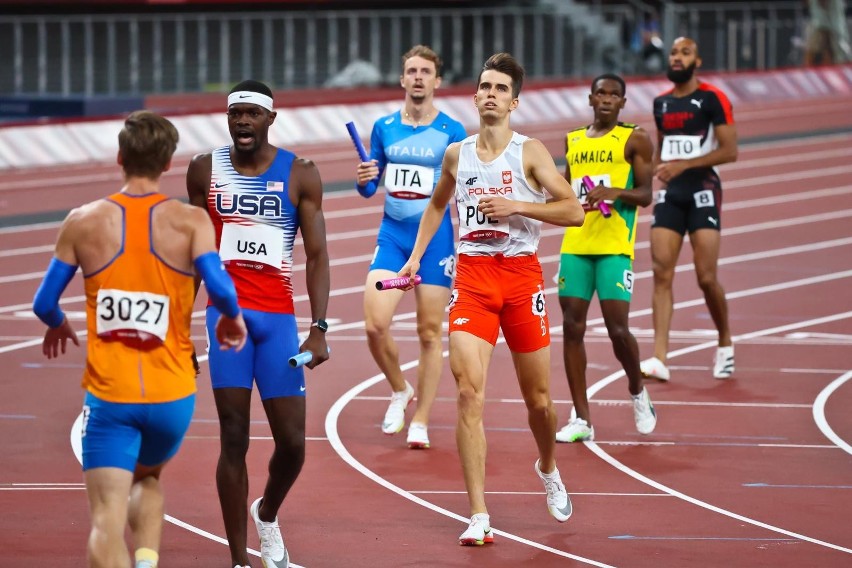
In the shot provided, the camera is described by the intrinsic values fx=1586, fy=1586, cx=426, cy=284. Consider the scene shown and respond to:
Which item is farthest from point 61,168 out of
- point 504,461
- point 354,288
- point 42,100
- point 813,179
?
point 504,461

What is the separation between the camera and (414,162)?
33.7 feet

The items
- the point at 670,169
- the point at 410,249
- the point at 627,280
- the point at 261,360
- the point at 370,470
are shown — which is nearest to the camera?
the point at 261,360

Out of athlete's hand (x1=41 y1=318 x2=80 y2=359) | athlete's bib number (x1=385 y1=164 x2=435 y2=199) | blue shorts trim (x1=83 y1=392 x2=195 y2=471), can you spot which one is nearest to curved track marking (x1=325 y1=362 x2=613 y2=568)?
athlete's bib number (x1=385 y1=164 x2=435 y2=199)

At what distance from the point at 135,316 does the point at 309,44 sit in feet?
87.9

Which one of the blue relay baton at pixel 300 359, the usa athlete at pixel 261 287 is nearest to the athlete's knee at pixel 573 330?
the usa athlete at pixel 261 287

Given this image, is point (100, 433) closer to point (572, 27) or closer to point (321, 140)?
point (321, 140)

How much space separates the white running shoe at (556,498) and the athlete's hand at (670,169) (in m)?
4.32

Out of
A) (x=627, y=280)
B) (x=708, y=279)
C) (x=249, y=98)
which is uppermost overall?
(x=249, y=98)

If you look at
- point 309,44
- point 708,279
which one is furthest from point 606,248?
point 309,44

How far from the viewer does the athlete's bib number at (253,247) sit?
7156 millimetres

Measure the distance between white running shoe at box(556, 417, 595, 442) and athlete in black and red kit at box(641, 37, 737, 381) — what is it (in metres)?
→ 2.09

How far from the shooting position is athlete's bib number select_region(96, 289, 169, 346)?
5797 mm

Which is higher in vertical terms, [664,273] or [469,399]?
[469,399]

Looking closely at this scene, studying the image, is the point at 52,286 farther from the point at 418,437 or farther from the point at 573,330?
the point at 573,330
